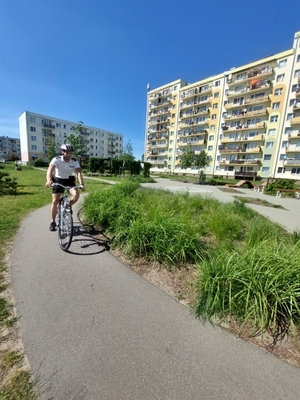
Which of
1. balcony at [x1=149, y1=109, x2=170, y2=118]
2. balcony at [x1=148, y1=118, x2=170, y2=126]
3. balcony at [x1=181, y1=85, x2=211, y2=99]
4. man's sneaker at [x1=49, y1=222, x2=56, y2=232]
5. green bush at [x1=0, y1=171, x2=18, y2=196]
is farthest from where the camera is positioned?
balcony at [x1=148, y1=118, x2=170, y2=126]

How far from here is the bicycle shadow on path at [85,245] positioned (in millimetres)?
3766

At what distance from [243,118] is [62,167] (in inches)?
1958

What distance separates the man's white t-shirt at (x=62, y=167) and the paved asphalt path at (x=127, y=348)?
2168 millimetres

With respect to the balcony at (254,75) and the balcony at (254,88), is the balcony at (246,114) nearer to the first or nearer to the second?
the balcony at (254,88)

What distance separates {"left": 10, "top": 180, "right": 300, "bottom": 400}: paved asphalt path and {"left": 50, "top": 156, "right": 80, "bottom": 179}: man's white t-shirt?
217 centimetres

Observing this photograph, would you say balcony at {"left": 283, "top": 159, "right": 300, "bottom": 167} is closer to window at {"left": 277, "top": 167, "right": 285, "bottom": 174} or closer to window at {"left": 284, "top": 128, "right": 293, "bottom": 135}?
window at {"left": 277, "top": 167, "right": 285, "bottom": 174}

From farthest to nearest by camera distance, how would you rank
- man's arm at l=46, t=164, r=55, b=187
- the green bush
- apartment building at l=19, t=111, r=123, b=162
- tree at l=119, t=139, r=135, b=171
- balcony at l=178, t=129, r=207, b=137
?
1. apartment building at l=19, t=111, r=123, b=162
2. balcony at l=178, t=129, r=207, b=137
3. tree at l=119, t=139, r=135, b=171
4. the green bush
5. man's arm at l=46, t=164, r=55, b=187

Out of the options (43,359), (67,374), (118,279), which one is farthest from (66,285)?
(67,374)

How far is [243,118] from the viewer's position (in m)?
43.4

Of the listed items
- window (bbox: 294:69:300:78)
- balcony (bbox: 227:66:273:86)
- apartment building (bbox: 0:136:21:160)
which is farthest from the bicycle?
apartment building (bbox: 0:136:21:160)

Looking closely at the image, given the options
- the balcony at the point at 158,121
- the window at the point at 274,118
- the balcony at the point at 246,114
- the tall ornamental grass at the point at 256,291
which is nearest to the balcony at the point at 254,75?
the balcony at the point at 246,114

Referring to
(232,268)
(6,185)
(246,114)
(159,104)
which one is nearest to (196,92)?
(159,104)

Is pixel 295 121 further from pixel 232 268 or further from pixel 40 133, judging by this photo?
pixel 40 133

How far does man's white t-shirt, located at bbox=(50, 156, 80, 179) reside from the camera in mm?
4160
